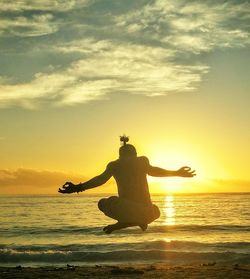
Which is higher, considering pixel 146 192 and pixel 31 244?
pixel 146 192

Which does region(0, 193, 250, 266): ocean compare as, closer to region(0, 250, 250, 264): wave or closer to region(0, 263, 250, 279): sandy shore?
region(0, 250, 250, 264): wave

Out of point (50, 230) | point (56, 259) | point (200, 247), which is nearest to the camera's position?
point (56, 259)

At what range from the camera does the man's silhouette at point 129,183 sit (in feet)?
22.0

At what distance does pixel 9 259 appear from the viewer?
4122cm

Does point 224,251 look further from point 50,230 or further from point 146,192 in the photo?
point 146,192

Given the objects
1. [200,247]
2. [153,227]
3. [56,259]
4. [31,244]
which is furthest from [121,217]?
[153,227]

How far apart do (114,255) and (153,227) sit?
879 inches

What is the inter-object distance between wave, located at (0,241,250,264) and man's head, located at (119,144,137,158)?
110ft

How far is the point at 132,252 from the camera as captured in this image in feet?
140

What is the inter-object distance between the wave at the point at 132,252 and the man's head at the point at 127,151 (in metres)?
33.5

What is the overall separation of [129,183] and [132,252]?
121 feet

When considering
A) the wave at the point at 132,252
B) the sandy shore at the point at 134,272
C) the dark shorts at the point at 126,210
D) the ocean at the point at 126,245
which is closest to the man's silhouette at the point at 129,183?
the dark shorts at the point at 126,210

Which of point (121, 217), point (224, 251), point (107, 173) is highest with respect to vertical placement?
point (107, 173)

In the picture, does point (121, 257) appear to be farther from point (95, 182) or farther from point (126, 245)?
point (95, 182)
